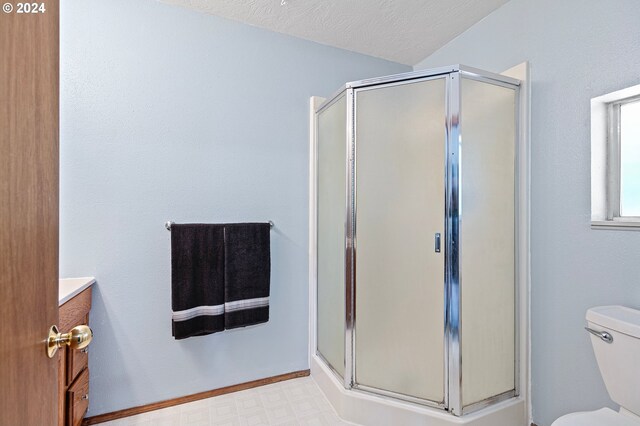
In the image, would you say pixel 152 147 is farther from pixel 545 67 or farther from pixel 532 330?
pixel 532 330

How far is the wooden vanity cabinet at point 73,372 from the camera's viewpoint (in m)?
1.24

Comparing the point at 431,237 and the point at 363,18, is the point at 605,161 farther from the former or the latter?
the point at 363,18

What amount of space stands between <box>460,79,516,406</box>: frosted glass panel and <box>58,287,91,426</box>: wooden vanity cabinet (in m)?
1.77

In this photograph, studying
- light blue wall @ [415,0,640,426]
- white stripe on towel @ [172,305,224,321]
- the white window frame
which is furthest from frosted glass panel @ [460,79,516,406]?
white stripe on towel @ [172,305,224,321]

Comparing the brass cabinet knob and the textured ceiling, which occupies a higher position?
the textured ceiling

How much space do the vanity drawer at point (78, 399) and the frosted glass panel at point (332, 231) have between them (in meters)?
1.28

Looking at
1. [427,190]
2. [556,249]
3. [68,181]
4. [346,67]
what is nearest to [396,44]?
[346,67]

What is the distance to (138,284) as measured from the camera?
66.0 inches

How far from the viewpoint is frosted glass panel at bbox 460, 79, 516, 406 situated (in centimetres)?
146

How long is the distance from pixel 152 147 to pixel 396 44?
1727 millimetres

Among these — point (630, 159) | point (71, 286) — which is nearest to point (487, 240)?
point (630, 159)

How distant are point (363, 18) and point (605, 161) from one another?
1.45 meters

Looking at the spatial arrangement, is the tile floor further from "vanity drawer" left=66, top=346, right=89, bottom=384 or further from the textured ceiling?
the textured ceiling

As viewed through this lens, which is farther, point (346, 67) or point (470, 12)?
point (346, 67)
